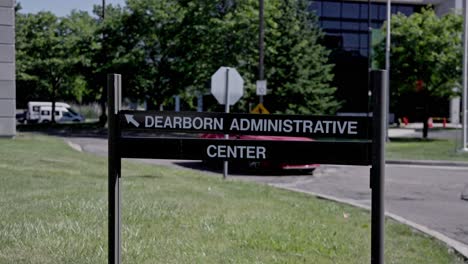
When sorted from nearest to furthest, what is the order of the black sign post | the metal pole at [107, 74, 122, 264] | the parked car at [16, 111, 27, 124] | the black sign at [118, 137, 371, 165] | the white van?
the black sign post, the black sign at [118, 137, 371, 165], the metal pole at [107, 74, 122, 264], the white van, the parked car at [16, 111, 27, 124]

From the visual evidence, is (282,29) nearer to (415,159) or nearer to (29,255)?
(415,159)

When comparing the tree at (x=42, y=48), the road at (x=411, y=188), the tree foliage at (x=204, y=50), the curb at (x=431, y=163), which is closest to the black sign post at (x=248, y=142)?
the road at (x=411, y=188)

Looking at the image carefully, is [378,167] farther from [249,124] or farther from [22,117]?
[22,117]

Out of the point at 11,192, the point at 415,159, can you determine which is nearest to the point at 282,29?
the point at 415,159

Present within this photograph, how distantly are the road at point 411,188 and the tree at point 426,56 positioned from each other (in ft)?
43.6

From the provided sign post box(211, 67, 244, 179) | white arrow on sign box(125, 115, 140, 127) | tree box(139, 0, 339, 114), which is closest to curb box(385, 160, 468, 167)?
sign post box(211, 67, 244, 179)

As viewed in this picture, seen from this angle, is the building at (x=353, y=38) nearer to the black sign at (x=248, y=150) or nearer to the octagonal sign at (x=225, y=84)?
the octagonal sign at (x=225, y=84)

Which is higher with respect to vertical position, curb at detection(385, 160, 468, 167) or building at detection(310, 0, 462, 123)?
building at detection(310, 0, 462, 123)

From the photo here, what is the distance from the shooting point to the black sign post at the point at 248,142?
14.1ft

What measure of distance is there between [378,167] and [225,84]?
32.3 ft

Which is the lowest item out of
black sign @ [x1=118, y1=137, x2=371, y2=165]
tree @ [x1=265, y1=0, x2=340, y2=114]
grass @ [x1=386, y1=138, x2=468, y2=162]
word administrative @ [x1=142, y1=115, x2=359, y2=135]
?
grass @ [x1=386, y1=138, x2=468, y2=162]

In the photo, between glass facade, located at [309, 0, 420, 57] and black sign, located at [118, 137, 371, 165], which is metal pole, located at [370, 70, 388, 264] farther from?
glass facade, located at [309, 0, 420, 57]

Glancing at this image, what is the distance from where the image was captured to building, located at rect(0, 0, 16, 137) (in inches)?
857

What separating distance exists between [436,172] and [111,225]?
46.4 feet
